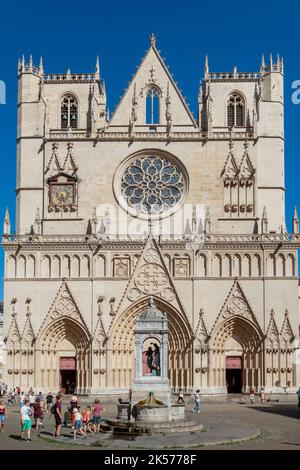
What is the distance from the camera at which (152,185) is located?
56.4m

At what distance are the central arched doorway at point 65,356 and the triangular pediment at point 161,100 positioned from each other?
14.2 m

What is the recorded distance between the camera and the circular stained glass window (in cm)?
5597

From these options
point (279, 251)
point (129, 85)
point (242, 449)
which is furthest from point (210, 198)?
point (242, 449)

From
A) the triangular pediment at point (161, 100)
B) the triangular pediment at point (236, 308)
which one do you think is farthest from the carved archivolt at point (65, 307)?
the triangular pediment at point (161, 100)

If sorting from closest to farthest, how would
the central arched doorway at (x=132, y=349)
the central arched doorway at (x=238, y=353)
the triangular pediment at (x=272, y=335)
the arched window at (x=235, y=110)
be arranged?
the triangular pediment at (x=272, y=335)
the central arched doorway at (x=132, y=349)
the central arched doorway at (x=238, y=353)
the arched window at (x=235, y=110)

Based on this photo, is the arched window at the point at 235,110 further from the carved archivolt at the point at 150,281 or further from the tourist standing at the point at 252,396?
the tourist standing at the point at 252,396

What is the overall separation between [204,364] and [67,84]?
22.0 m

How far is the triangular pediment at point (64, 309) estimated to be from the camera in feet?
174

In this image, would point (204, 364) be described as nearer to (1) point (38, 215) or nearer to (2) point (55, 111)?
(1) point (38, 215)

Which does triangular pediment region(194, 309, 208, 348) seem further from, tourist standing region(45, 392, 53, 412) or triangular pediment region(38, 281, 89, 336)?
tourist standing region(45, 392, 53, 412)

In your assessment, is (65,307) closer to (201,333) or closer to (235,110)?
(201,333)

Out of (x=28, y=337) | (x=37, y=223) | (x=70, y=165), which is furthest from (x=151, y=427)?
(x=70, y=165)

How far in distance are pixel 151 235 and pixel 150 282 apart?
3091mm

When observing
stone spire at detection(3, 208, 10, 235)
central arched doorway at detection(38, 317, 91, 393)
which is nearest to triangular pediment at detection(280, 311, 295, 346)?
central arched doorway at detection(38, 317, 91, 393)
